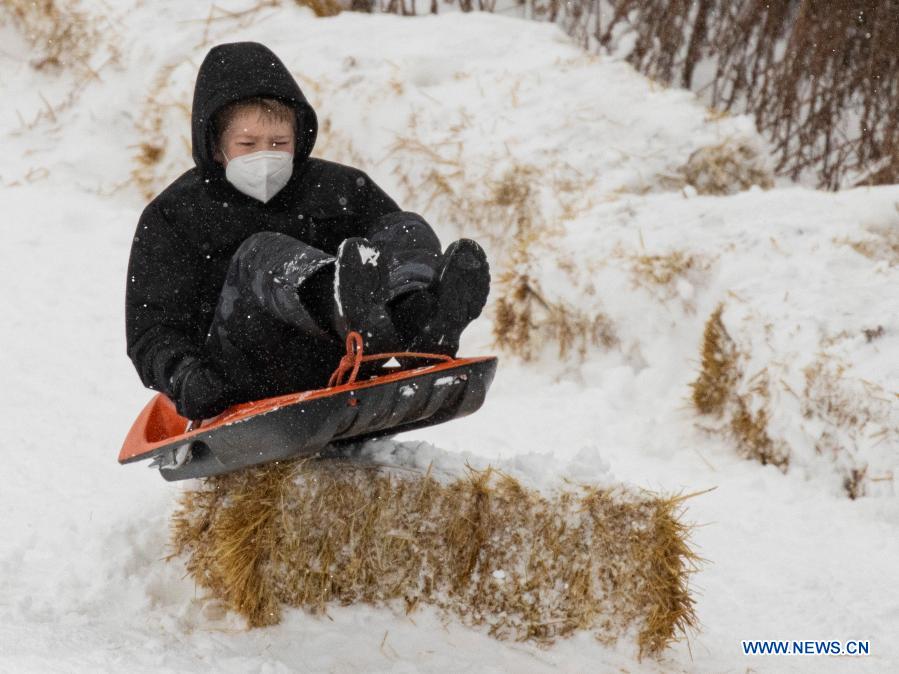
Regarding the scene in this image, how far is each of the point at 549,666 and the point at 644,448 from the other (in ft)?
5.10

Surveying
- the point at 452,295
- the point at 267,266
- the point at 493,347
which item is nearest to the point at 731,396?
the point at 493,347

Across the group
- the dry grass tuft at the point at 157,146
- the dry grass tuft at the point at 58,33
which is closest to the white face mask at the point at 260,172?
the dry grass tuft at the point at 157,146

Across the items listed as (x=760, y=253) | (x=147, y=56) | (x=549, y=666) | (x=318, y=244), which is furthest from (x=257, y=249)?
(x=147, y=56)

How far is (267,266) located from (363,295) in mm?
286

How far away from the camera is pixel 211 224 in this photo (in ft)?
9.69

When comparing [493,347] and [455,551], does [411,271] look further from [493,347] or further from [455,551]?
[493,347]

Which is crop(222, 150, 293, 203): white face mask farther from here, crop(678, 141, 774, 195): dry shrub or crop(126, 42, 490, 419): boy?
crop(678, 141, 774, 195): dry shrub

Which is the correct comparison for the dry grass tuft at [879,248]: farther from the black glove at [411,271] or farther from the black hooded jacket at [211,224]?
the black glove at [411,271]

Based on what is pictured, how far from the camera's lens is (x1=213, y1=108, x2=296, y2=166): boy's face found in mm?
2951

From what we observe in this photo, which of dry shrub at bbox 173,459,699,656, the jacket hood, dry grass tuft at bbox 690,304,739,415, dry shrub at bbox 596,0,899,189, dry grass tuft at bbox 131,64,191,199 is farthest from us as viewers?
dry grass tuft at bbox 131,64,191,199

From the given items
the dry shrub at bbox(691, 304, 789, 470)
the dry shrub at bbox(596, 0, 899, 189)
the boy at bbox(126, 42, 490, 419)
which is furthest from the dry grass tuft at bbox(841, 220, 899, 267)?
the boy at bbox(126, 42, 490, 419)

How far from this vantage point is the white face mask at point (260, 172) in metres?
2.92

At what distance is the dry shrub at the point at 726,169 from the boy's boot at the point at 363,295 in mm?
3031

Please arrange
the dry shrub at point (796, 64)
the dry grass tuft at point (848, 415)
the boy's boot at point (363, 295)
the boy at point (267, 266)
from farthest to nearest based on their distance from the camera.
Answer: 1. the dry shrub at point (796, 64)
2. the dry grass tuft at point (848, 415)
3. the boy at point (267, 266)
4. the boy's boot at point (363, 295)
